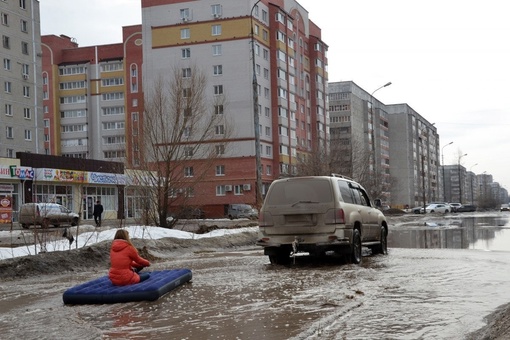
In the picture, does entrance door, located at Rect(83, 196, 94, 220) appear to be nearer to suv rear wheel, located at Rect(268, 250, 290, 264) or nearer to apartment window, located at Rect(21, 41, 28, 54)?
apartment window, located at Rect(21, 41, 28, 54)

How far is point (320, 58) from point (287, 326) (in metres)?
83.2

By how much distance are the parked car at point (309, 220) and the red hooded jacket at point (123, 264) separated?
13.9 ft

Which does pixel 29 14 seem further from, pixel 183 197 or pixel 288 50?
pixel 183 197

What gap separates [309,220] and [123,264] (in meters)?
4.80

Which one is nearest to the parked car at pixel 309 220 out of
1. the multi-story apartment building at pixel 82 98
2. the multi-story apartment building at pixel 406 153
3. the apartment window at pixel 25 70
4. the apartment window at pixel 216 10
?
the apartment window at pixel 25 70

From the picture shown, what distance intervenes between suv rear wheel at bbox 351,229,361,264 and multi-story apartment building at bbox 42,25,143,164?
8863 cm

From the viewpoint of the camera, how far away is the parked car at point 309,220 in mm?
12172

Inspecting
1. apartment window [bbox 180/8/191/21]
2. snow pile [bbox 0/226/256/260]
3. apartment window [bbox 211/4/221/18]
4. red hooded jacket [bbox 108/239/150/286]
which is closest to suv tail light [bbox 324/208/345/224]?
red hooded jacket [bbox 108/239/150/286]

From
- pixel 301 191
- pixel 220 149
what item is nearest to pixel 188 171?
pixel 220 149

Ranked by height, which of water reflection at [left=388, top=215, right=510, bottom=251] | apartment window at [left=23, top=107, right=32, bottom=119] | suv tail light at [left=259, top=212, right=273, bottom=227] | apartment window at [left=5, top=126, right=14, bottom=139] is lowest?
water reflection at [left=388, top=215, right=510, bottom=251]

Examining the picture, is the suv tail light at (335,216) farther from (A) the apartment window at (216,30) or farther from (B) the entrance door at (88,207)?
(A) the apartment window at (216,30)

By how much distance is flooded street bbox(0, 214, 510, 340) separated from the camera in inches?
243

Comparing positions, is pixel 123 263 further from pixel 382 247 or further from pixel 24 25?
pixel 24 25

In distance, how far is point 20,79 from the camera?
208 feet
